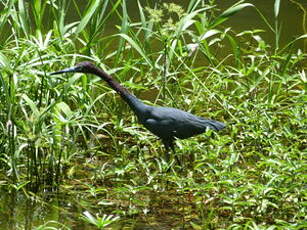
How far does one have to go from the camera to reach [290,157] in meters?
4.64

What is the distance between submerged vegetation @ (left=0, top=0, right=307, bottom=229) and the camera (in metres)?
4.40

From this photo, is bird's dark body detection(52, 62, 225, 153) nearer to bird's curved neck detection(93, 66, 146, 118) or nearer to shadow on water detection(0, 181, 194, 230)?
bird's curved neck detection(93, 66, 146, 118)

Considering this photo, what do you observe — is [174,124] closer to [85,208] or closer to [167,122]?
[167,122]

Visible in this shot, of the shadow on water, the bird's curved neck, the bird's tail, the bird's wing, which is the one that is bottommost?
the shadow on water

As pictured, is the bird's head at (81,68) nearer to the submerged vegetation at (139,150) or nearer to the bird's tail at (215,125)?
the submerged vegetation at (139,150)

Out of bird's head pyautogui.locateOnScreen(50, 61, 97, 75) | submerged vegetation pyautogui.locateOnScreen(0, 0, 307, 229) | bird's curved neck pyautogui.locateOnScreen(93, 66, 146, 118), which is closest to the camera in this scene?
submerged vegetation pyautogui.locateOnScreen(0, 0, 307, 229)

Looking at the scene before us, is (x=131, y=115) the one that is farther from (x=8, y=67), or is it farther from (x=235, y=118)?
(x=8, y=67)

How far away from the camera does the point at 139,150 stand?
18.4ft

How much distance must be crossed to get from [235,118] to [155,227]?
1510 mm

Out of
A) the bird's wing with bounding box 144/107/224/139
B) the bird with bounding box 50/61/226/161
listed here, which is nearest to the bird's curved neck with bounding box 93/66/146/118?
the bird with bounding box 50/61/226/161

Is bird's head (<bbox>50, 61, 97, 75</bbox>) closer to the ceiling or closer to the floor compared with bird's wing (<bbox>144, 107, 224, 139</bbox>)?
closer to the ceiling

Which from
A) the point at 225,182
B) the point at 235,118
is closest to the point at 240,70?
the point at 235,118

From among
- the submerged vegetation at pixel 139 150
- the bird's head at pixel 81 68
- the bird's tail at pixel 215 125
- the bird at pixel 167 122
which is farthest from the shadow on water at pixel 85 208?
the bird's head at pixel 81 68

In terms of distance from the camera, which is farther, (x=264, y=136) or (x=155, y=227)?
(x=264, y=136)
